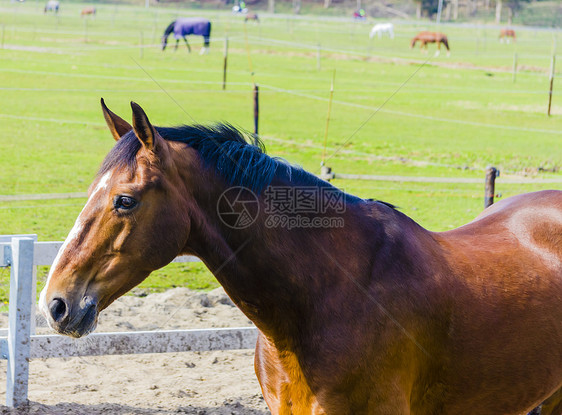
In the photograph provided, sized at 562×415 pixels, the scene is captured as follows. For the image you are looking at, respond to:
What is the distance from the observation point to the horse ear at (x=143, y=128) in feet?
7.25

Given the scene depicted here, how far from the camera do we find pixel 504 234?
3.26 meters

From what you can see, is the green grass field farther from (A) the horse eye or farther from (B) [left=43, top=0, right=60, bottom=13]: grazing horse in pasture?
(B) [left=43, top=0, right=60, bottom=13]: grazing horse in pasture

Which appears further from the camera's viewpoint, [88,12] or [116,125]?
[88,12]

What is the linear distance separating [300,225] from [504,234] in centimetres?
121

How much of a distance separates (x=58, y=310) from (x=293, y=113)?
1621 centimetres

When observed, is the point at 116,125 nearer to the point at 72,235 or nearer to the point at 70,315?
the point at 72,235

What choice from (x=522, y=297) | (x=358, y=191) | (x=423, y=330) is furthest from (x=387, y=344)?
(x=358, y=191)

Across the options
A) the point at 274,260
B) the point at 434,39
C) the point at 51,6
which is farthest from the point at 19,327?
the point at 51,6

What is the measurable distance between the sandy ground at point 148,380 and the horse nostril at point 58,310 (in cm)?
215

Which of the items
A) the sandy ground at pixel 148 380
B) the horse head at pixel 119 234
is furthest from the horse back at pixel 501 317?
the sandy ground at pixel 148 380

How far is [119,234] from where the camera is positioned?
231 centimetres

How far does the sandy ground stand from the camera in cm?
426

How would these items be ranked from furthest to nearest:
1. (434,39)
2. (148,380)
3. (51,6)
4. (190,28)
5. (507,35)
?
(51,6) < (507,35) < (434,39) < (190,28) < (148,380)

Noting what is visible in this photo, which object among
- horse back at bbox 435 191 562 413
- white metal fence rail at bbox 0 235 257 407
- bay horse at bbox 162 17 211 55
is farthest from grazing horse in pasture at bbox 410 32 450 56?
horse back at bbox 435 191 562 413
